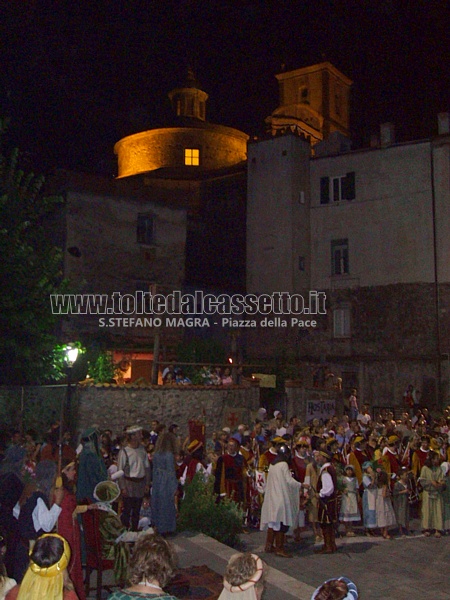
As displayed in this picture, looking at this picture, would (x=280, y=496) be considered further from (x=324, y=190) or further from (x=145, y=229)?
(x=324, y=190)

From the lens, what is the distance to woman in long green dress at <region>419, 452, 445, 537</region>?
1196 cm

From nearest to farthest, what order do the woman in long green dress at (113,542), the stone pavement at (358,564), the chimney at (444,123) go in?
the woman in long green dress at (113,542) < the stone pavement at (358,564) < the chimney at (444,123)

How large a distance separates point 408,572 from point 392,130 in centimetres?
2397

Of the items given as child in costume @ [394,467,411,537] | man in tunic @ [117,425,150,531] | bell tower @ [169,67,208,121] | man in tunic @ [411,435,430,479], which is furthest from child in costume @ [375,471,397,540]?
bell tower @ [169,67,208,121]

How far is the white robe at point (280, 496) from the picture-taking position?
10.0 meters

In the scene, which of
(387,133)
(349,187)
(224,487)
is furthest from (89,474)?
(387,133)

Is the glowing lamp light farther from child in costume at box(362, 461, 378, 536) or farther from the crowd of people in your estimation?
child in costume at box(362, 461, 378, 536)

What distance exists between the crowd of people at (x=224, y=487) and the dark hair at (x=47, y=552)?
6.56ft

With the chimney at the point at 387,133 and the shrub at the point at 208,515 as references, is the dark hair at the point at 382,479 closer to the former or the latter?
the shrub at the point at 208,515

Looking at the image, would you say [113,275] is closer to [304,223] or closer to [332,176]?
[304,223]

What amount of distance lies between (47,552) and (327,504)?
7135mm

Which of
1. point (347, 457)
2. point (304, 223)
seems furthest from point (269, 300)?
point (347, 457)

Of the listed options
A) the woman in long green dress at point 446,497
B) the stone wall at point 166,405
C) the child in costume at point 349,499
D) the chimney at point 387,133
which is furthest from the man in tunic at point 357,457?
the chimney at point 387,133

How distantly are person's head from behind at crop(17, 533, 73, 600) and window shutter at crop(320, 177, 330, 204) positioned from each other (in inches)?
1093
